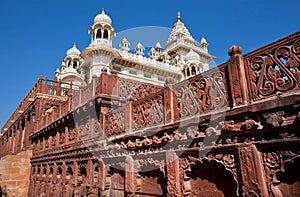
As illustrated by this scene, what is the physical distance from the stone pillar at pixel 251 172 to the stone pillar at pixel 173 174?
1408mm

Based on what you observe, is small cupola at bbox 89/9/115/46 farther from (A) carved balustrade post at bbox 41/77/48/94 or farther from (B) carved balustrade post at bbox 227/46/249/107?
(B) carved balustrade post at bbox 227/46/249/107

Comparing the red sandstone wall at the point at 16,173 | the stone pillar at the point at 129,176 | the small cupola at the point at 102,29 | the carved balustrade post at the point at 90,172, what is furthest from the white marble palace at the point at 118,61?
the stone pillar at the point at 129,176

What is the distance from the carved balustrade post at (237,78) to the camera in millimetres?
3264

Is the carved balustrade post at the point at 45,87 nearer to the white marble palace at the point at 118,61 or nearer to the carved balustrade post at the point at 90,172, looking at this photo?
the carved balustrade post at the point at 90,172

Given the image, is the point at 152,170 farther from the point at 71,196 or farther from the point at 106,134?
the point at 71,196

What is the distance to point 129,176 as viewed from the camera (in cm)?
566

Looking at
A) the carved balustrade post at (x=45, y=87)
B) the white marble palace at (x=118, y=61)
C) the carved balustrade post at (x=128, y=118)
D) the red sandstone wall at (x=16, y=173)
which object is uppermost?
the white marble palace at (x=118, y=61)

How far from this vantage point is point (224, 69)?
143 inches

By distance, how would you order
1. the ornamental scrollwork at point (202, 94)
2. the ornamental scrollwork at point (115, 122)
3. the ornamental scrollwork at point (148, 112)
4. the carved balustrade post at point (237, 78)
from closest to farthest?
the carved balustrade post at point (237, 78)
the ornamental scrollwork at point (202, 94)
the ornamental scrollwork at point (148, 112)
the ornamental scrollwork at point (115, 122)

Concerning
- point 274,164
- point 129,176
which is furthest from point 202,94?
point 129,176

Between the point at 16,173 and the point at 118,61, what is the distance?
22.0 metres

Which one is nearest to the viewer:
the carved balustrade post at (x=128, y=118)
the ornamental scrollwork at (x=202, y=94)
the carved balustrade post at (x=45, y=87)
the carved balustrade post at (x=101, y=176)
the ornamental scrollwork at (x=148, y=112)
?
the ornamental scrollwork at (x=202, y=94)

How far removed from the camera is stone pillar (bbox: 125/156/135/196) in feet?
18.2

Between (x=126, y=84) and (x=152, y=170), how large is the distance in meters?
2.94
